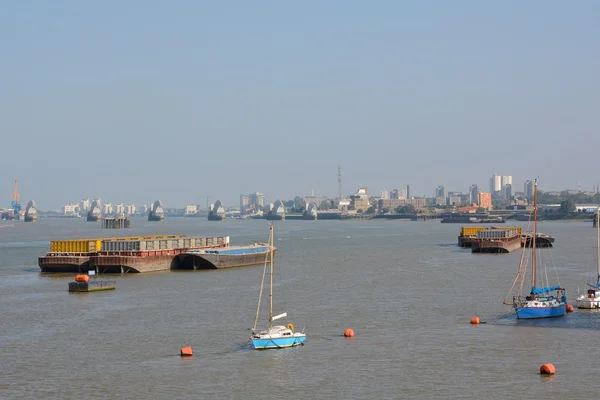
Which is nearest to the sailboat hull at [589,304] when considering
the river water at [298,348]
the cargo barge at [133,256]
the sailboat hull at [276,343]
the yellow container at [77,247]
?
the river water at [298,348]

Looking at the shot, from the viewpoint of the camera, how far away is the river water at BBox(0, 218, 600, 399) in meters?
42.4

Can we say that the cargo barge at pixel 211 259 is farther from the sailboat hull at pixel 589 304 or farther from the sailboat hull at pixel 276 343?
the sailboat hull at pixel 276 343

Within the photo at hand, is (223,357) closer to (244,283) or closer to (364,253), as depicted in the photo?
(244,283)

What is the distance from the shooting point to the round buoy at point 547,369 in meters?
44.5

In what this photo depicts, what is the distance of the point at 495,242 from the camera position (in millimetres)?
145250

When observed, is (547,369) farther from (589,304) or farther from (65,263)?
(65,263)

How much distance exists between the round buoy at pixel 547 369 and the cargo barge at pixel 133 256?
6518 centimetres

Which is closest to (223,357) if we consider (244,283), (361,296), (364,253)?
(361,296)

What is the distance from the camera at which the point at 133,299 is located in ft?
247

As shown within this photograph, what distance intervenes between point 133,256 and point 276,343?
2250 inches

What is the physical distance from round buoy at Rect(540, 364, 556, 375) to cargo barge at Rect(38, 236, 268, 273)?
65180mm

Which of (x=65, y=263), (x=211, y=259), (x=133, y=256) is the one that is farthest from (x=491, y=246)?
(x=65, y=263)

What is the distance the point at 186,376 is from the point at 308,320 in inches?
733

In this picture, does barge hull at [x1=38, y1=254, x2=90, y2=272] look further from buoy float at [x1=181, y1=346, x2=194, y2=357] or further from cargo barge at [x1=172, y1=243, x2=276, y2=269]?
buoy float at [x1=181, y1=346, x2=194, y2=357]
